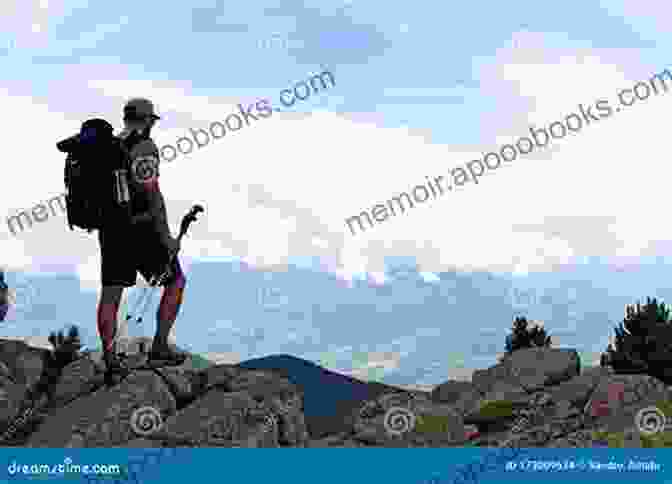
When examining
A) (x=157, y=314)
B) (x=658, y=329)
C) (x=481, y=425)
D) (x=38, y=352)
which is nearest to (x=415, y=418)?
(x=481, y=425)

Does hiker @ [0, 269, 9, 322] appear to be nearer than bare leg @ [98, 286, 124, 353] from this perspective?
No

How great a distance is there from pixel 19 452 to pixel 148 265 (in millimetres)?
2864

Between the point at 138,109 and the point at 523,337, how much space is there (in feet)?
61.2

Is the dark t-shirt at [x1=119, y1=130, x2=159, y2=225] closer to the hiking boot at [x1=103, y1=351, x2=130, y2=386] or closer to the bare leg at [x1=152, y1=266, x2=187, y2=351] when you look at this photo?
the bare leg at [x1=152, y1=266, x2=187, y2=351]

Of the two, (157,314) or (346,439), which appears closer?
(157,314)

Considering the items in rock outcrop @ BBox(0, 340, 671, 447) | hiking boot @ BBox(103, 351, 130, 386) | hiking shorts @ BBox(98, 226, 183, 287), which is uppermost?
hiking shorts @ BBox(98, 226, 183, 287)

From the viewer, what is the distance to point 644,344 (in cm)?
2330

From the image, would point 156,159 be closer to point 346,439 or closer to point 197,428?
point 197,428

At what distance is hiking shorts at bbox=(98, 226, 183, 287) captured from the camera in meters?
11.1

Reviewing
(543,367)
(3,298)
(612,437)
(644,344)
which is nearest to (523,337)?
(644,344)

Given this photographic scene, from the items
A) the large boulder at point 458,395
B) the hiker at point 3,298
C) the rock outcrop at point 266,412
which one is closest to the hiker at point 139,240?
the rock outcrop at point 266,412

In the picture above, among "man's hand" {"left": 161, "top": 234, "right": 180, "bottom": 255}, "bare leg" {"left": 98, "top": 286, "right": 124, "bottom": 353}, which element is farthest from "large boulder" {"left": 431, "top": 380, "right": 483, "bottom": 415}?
"bare leg" {"left": 98, "top": 286, "right": 124, "bottom": 353}

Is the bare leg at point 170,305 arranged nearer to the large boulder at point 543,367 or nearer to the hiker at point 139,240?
the hiker at point 139,240

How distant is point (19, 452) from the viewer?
9758mm
